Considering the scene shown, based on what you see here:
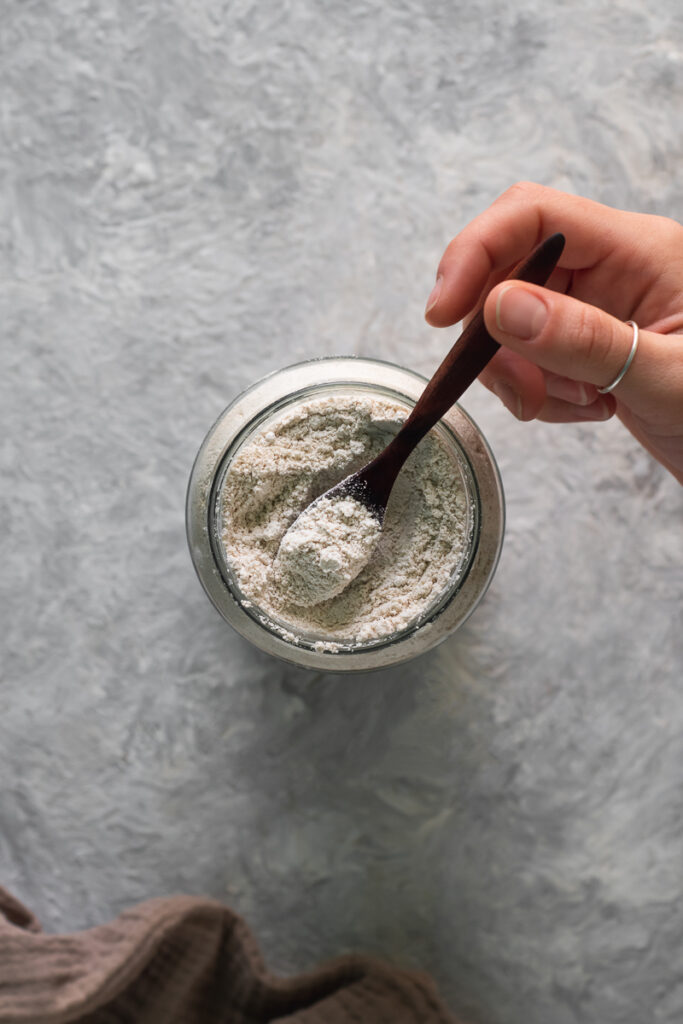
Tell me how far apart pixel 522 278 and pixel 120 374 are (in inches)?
17.2

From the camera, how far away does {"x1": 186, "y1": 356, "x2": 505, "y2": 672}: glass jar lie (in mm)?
602

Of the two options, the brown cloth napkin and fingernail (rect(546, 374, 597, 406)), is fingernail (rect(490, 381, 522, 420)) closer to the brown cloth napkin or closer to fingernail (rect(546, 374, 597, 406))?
fingernail (rect(546, 374, 597, 406))

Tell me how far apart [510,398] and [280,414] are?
241 millimetres

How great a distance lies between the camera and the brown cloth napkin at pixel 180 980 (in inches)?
31.2

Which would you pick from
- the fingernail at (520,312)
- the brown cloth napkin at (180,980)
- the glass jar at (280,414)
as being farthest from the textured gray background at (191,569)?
the fingernail at (520,312)

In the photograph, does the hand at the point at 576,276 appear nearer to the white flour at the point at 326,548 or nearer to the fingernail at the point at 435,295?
the fingernail at the point at 435,295

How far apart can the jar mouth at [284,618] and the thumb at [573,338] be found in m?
0.09

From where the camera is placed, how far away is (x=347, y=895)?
33.1 inches

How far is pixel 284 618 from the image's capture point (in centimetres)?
61

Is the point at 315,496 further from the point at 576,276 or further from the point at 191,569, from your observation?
the point at 576,276

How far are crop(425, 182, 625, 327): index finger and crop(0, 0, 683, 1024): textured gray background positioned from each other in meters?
0.11

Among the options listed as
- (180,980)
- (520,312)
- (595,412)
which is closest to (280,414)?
(520,312)

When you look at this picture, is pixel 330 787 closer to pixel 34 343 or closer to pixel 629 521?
pixel 629 521

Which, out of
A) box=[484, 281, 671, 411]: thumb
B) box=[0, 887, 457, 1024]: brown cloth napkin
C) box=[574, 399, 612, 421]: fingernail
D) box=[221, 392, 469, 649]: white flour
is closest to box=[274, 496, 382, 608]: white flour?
box=[221, 392, 469, 649]: white flour
